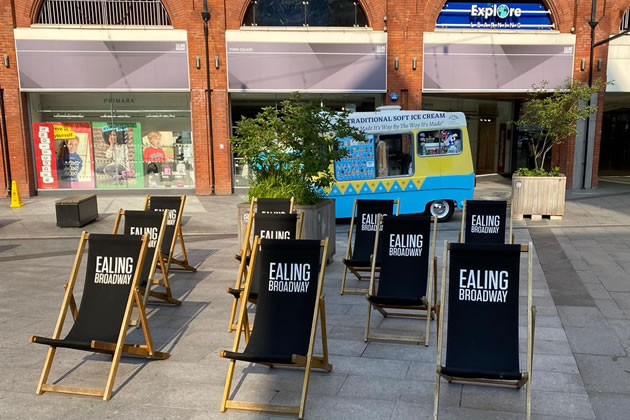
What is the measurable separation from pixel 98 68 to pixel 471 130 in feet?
48.4

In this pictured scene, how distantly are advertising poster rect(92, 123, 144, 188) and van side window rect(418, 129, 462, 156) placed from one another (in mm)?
10235

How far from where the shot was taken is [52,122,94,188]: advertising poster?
17.7 meters

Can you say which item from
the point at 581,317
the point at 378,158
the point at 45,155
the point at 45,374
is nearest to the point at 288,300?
the point at 45,374

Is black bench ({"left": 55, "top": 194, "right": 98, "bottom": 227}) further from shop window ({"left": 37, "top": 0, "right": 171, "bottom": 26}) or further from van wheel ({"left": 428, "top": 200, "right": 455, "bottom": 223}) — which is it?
van wheel ({"left": 428, "top": 200, "right": 455, "bottom": 223})

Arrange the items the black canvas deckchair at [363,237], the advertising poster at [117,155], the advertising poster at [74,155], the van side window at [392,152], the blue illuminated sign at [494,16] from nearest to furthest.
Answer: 1. the black canvas deckchair at [363,237]
2. the van side window at [392,152]
3. the blue illuminated sign at [494,16]
4. the advertising poster at [74,155]
5. the advertising poster at [117,155]

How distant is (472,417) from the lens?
3943 mm

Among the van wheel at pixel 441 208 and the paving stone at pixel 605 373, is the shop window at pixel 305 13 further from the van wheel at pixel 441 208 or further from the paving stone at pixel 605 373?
the paving stone at pixel 605 373

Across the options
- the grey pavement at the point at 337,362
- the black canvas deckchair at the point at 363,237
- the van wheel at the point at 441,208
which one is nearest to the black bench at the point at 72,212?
the grey pavement at the point at 337,362

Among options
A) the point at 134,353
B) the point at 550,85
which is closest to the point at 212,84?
the point at 550,85

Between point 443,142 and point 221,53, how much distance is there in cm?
804

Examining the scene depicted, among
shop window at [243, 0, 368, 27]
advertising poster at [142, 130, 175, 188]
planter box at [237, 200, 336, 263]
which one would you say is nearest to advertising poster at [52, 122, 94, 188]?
advertising poster at [142, 130, 175, 188]

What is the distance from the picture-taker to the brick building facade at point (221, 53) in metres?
16.4

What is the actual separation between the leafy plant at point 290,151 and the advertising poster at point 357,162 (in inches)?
141

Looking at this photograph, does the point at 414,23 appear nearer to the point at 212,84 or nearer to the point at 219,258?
the point at 212,84
